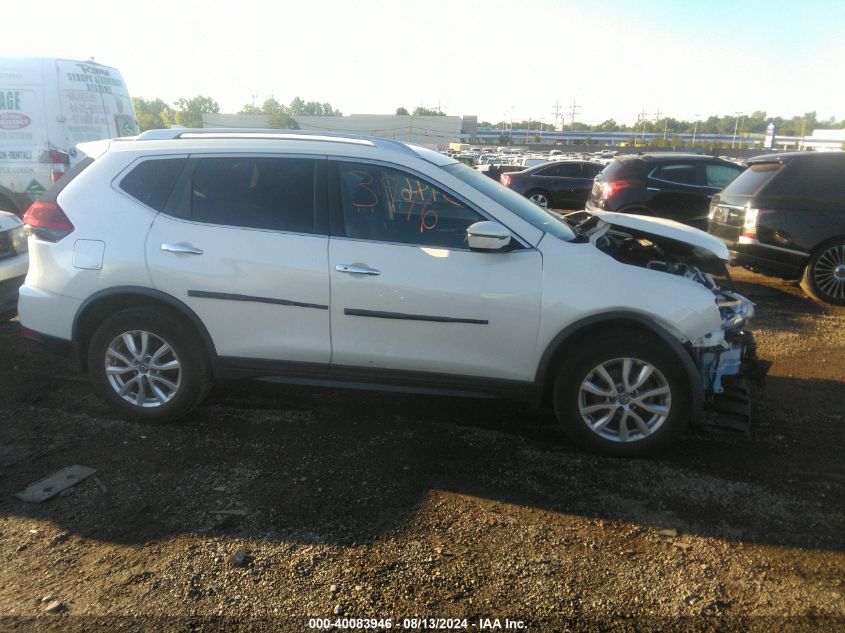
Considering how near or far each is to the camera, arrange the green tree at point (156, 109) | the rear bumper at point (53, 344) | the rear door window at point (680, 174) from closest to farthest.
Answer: the rear bumper at point (53, 344) → the rear door window at point (680, 174) → the green tree at point (156, 109)

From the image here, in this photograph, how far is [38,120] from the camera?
8.66 metres

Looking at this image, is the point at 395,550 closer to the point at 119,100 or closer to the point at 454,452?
the point at 454,452

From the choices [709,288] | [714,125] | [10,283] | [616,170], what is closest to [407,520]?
[709,288]

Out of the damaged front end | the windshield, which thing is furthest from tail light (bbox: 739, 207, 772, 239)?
the windshield

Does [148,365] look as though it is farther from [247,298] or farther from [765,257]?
[765,257]

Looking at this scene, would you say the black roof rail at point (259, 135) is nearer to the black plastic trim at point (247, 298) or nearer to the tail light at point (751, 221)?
the black plastic trim at point (247, 298)

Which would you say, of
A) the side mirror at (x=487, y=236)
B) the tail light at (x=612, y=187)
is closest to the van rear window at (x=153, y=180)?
the side mirror at (x=487, y=236)

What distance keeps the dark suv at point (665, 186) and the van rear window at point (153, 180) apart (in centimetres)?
831

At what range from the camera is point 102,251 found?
4156 mm

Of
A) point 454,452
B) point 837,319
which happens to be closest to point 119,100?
point 454,452

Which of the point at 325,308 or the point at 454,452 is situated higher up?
the point at 325,308

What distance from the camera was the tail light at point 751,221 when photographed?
25.6ft

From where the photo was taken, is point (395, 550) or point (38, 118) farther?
point (38, 118)

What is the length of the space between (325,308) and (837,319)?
19.5 feet
